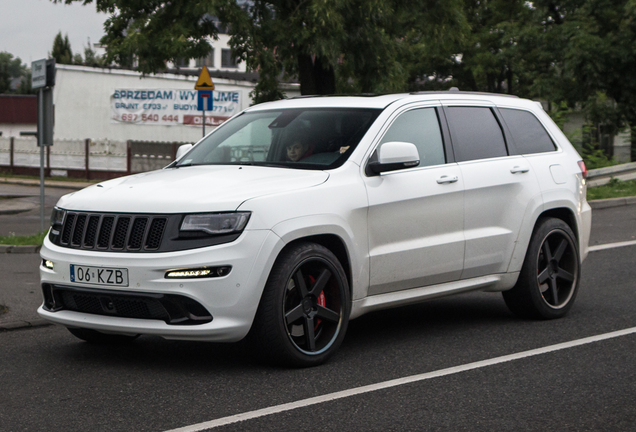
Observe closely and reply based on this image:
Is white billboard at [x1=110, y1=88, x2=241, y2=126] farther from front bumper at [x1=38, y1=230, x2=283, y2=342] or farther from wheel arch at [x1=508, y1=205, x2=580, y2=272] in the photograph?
front bumper at [x1=38, y1=230, x2=283, y2=342]

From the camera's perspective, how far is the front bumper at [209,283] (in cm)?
541

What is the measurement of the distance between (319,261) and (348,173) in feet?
2.24

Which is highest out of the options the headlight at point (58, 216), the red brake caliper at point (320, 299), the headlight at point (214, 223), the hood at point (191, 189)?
the hood at point (191, 189)

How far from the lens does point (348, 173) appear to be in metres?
6.20

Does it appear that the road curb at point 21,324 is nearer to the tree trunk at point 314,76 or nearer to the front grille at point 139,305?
the front grille at point 139,305

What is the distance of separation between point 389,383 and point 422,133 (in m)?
2.12

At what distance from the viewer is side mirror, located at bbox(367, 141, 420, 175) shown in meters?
6.20

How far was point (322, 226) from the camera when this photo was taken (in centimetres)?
587

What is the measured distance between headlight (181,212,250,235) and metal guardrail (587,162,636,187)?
1658cm

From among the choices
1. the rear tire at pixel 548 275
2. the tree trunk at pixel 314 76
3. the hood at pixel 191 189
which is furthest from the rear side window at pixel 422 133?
the tree trunk at pixel 314 76

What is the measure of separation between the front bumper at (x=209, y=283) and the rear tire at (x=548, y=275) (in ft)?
8.57

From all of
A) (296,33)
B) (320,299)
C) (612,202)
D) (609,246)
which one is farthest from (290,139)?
(612,202)

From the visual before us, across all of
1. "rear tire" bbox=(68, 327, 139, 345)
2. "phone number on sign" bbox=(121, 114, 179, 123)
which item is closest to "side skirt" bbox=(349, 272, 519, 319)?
"rear tire" bbox=(68, 327, 139, 345)

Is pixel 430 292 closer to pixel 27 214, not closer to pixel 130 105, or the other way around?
pixel 27 214
